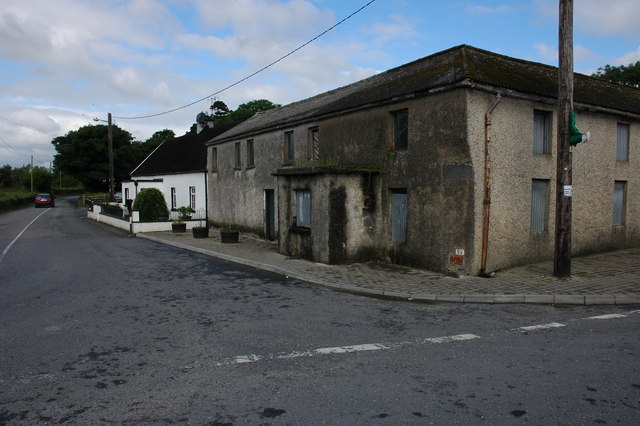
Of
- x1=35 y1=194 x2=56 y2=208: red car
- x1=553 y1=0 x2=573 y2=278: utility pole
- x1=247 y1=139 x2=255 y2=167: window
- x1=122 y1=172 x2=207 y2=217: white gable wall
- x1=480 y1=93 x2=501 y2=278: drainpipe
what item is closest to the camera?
x1=553 y1=0 x2=573 y2=278: utility pole

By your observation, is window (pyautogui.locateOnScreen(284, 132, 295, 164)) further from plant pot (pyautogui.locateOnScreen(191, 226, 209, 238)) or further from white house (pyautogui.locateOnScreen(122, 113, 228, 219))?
white house (pyautogui.locateOnScreen(122, 113, 228, 219))

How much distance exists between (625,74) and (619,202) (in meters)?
28.2

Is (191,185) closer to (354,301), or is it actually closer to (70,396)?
(354,301)

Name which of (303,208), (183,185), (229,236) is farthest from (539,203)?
(183,185)

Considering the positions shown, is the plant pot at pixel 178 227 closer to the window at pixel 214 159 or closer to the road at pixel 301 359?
the window at pixel 214 159

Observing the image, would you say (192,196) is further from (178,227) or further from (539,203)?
(539,203)

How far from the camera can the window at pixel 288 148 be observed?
1755 cm

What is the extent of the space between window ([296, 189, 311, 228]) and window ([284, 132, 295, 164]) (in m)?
4.02

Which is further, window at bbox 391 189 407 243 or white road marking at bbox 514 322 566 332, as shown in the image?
window at bbox 391 189 407 243

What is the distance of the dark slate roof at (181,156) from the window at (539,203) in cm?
1919

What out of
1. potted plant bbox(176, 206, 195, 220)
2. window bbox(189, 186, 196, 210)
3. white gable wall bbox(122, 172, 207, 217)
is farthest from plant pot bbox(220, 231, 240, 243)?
window bbox(189, 186, 196, 210)

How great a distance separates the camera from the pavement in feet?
27.5

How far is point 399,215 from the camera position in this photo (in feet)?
40.3

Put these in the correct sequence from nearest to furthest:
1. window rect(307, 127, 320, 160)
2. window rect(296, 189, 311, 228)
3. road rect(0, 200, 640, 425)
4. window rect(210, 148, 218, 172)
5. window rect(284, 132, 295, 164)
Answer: road rect(0, 200, 640, 425) → window rect(296, 189, 311, 228) → window rect(307, 127, 320, 160) → window rect(284, 132, 295, 164) → window rect(210, 148, 218, 172)
